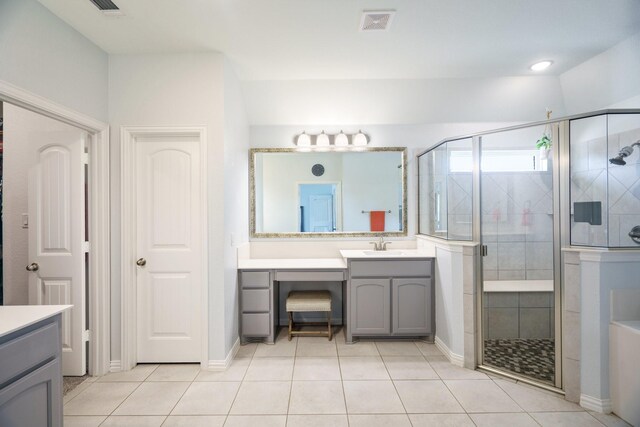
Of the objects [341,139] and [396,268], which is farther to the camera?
[341,139]

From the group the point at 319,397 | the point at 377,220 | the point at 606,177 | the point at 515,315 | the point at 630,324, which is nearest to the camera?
the point at 630,324

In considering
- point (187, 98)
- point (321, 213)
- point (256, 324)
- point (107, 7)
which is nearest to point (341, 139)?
point (321, 213)

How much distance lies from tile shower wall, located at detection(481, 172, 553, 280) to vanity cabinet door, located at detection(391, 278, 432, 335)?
2.12 ft

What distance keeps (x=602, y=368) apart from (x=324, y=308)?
81.7 inches

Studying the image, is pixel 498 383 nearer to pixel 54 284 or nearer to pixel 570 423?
pixel 570 423

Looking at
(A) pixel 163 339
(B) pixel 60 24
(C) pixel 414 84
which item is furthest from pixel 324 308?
(B) pixel 60 24

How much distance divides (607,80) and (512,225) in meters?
1.54

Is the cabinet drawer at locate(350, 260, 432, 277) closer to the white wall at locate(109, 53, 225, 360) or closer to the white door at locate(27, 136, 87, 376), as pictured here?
the white wall at locate(109, 53, 225, 360)

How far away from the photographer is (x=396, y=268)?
3049 millimetres

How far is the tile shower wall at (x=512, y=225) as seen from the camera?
2.54m

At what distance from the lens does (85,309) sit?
2.48 meters

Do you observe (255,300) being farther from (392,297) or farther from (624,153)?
(624,153)

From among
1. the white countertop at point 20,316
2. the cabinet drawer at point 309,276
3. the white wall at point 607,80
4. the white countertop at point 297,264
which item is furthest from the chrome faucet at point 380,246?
the white countertop at point 20,316

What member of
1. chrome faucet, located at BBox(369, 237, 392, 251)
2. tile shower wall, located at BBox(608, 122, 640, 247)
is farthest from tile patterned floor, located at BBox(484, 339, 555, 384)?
chrome faucet, located at BBox(369, 237, 392, 251)
